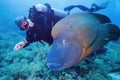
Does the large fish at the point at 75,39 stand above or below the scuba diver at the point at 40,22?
below

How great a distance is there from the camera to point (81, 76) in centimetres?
531

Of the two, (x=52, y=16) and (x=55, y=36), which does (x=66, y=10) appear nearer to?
(x=52, y=16)

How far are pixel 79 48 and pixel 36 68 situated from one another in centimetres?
408

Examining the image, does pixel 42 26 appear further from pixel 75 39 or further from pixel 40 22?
pixel 75 39

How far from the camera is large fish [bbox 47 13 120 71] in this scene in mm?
1535

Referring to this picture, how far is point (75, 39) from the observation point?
1604 millimetres

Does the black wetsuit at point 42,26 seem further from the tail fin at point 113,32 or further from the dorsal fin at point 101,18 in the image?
the tail fin at point 113,32

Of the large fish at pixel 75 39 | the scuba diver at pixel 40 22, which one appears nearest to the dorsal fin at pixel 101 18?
the large fish at pixel 75 39

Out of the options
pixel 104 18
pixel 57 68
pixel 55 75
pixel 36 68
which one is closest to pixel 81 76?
pixel 55 75

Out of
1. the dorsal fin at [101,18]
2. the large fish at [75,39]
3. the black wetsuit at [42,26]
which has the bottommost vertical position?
the large fish at [75,39]

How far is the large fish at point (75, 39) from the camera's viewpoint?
1.54 m

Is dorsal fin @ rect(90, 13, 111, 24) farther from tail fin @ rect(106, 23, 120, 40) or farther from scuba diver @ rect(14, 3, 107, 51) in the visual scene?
scuba diver @ rect(14, 3, 107, 51)

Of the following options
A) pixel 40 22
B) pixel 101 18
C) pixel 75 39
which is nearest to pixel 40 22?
pixel 40 22

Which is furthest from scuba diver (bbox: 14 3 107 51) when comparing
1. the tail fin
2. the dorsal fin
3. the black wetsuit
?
the tail fin
